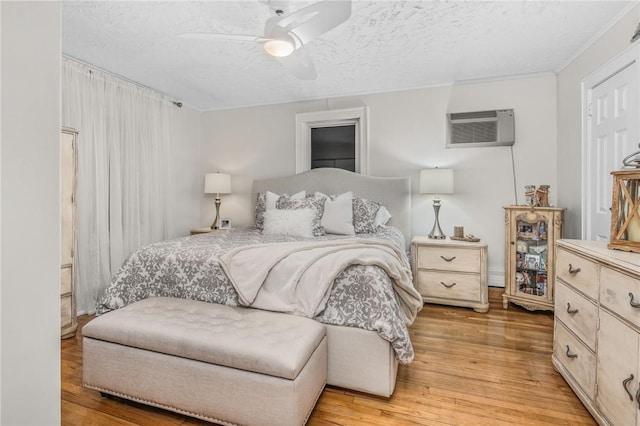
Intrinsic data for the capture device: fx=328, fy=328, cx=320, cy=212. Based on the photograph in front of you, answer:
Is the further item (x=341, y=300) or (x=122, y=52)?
(x=122, y=52)

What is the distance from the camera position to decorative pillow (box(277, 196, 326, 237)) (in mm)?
3266

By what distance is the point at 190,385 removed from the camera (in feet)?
5.12

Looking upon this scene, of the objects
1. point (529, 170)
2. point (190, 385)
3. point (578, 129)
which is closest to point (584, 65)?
point (578, 129)

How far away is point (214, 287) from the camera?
2.06 m

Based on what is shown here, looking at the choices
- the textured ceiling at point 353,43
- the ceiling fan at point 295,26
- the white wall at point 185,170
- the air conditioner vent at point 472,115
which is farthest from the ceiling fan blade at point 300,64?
the white wall at point 185,170

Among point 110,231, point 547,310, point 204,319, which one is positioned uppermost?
point 110,231

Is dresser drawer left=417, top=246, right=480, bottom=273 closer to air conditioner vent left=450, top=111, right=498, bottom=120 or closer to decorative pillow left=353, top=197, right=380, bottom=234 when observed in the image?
decorative pillow left=353, top=197, right=380, bottom=234

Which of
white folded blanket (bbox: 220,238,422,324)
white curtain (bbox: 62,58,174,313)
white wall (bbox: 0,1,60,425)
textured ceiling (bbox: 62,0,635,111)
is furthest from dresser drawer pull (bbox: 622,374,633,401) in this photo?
white curtain (bbox: 62,58,174,313)

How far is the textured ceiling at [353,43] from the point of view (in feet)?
7.52

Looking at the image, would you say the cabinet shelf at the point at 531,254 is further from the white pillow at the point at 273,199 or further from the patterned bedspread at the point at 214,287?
the white pillow at the point at 273,199

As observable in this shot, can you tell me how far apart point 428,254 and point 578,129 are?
5.79ft

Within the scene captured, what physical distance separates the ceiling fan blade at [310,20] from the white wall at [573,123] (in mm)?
2201

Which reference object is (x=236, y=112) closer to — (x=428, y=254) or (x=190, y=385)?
(x=428, y=254)

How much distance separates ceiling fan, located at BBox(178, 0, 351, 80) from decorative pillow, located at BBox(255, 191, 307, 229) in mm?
1829
